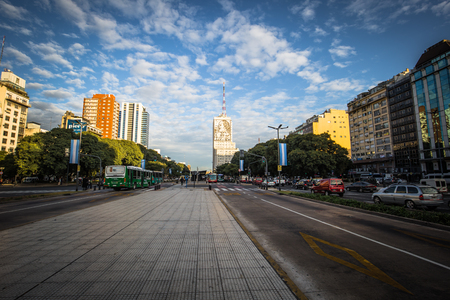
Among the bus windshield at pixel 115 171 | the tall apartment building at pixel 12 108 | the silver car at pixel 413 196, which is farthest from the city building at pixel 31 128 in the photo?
the silver car at pixel 413 196

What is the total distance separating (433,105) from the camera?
5544cm

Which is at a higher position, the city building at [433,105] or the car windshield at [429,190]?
the city building at [433,105]

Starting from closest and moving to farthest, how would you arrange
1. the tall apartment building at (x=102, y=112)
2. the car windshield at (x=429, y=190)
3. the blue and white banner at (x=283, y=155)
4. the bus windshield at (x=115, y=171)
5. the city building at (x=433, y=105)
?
the car windshield at (x=429, y=190) < the bus windshield at (x=115, y=171) < the blue and white banner at (x=283, y=155) < the city building at (x=433, y=105) < the tall apartment building at (x=102, y=112)

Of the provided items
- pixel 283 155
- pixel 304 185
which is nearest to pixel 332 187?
pixel 283 155

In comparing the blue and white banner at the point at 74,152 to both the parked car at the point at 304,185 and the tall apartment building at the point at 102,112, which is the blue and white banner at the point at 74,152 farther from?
the tall apartment building at the point at 102,112

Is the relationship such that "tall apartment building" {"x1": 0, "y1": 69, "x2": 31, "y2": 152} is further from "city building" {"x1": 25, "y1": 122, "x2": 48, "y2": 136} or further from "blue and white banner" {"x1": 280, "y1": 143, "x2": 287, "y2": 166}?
"blue and white banner" {"x1": 280, "y1": 143, "x2": 287, "y2": 166}

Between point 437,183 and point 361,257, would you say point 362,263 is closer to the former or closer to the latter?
point 361,257

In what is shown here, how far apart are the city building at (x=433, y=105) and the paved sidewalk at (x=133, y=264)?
66.2m

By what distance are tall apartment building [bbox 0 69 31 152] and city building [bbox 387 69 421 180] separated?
389 feet

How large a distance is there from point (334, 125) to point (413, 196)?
11091cm

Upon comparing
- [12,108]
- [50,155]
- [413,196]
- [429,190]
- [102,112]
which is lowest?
[413,196]

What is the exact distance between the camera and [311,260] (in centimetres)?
506

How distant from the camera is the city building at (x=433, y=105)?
52594mm

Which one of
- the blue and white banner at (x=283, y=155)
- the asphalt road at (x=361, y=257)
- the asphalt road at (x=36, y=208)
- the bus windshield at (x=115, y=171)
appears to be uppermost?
the blue and white banner at (x=283, y=155)
